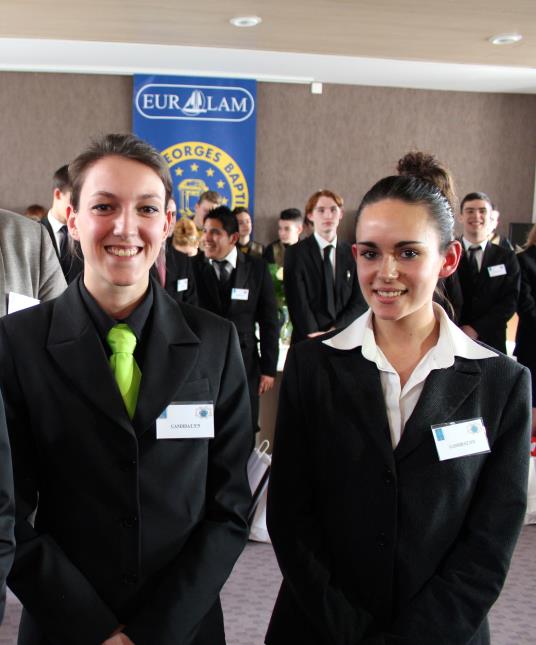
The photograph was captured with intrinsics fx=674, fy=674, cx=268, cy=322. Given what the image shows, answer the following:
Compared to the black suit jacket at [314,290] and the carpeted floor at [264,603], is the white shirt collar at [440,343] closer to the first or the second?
the carpeted floor at [264,603]

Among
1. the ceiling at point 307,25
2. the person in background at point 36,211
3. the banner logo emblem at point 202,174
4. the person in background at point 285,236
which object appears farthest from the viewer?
the banner logo emblem at point 202,174

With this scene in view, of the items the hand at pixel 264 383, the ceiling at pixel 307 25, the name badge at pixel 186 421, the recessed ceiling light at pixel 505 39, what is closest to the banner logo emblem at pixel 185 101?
the hand at pixel 264 383

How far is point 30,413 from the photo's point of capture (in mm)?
1228

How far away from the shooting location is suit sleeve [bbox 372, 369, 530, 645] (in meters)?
1.24

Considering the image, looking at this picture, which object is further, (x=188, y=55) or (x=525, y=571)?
(x=188, y=55)

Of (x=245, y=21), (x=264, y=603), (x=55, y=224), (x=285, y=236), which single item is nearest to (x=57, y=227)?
(x=55, y=224)

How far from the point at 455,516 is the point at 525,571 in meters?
2.11

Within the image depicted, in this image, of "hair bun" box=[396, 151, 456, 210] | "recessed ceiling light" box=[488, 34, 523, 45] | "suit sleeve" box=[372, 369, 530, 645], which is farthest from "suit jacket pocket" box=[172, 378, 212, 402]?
"recessed ceiling light" box=[488, 34, 523, 45]

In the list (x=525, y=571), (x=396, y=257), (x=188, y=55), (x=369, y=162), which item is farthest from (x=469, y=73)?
(x=396, y=257)

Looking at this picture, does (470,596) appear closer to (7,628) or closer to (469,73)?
(7,628)

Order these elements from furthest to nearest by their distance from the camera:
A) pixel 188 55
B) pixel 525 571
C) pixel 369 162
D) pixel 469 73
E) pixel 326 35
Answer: pixel 369 162
pixel 469 73
pixel 188 55
pixel 525 571
pixel 326 35

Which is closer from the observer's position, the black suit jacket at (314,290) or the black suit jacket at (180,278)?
the black suit jacket at (180,278)

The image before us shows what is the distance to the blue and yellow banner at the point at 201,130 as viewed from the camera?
8125 millimetres

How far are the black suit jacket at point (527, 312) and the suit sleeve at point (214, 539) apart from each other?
311cm
